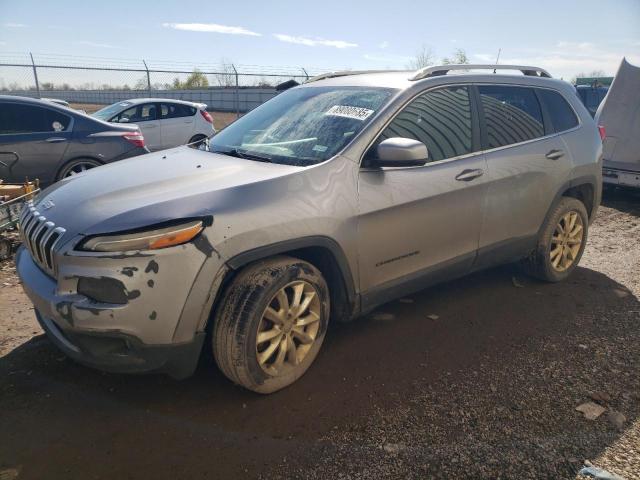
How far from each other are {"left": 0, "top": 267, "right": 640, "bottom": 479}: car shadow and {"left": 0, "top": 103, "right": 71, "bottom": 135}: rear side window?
14.4 ft

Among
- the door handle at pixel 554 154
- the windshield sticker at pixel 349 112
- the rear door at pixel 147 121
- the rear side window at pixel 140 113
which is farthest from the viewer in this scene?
the rear door at pixel 147 121

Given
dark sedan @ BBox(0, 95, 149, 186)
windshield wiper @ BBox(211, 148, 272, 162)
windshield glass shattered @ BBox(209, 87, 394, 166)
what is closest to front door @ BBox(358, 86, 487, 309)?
windshield glass shattered @ BBox(209, 87, 394, 166)

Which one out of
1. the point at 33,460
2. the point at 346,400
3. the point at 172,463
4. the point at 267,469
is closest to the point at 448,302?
the point at 346,400

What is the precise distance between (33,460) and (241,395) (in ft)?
3.34

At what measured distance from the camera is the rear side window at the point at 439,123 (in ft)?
10.4

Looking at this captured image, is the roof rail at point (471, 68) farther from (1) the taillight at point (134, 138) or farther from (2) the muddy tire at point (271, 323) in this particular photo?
(1) the taillight at point (134, 138)

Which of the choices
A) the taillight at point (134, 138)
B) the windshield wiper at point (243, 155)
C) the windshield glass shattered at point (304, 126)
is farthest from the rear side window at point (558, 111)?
the taillight at point (134, 138)

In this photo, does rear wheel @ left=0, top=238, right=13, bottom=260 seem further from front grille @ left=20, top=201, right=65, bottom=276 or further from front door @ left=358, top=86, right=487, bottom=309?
front door @ left=358, top=86, right=487, bottom=309

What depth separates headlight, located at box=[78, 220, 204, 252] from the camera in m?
2.21

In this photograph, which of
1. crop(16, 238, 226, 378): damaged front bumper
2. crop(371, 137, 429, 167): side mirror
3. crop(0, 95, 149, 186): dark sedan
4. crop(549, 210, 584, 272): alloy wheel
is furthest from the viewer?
crop(0, 95, 149, 186): dark sedan

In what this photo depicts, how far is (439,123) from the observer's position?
3.37m

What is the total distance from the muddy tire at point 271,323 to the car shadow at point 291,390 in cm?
17

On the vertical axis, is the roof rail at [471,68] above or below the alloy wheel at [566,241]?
above

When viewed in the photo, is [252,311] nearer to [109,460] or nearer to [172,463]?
[172,463]
